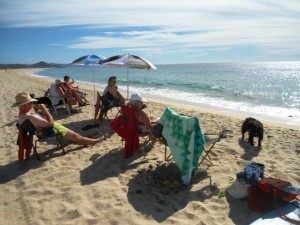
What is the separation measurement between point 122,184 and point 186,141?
1.06 metres

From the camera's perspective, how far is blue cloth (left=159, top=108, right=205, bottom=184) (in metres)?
4.11

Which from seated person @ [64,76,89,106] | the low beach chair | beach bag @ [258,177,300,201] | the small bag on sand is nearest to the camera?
beach bag @ [258,177,300,201]

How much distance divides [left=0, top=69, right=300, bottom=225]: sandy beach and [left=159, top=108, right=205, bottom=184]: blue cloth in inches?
11.4

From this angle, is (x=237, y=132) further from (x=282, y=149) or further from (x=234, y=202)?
(x=234, y=202)

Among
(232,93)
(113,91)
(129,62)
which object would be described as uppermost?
(129,62)

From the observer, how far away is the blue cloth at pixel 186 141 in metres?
4.11

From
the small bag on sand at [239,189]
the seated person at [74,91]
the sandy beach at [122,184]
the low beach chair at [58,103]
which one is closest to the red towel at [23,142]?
the sandy beach at [122,184]

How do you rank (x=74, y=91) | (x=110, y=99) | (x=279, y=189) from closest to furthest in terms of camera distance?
(x=279, y=189)
(x=110, y=99)
(x=74, y=91)

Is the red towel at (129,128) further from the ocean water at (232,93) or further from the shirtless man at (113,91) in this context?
the ocean water at (232,93)

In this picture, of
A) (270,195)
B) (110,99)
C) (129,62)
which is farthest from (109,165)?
(129,62)

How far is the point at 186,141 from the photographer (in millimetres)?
4199

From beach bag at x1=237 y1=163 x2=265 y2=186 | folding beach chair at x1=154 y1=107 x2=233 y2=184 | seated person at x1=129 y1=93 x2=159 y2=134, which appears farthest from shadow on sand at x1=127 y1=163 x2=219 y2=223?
seated person at x1=129 y1=93 x2=159 y2=134

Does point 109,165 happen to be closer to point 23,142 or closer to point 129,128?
point 129,128

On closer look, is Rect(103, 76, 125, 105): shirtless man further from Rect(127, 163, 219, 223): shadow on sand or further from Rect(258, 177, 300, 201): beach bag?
Rect(258, 177, 300, 201): beach bag
